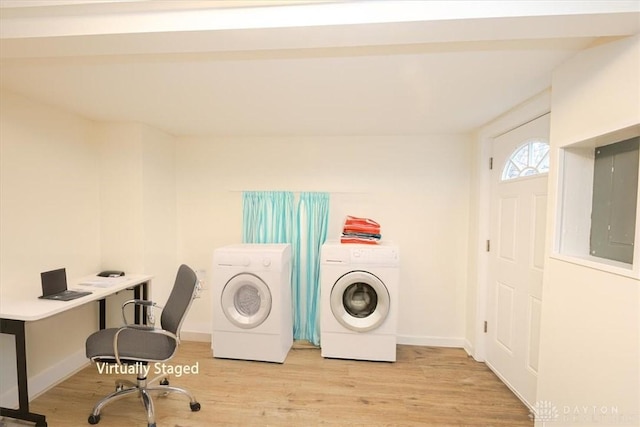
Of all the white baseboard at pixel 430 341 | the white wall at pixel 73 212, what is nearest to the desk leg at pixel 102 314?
the white wall at pixel 73 212

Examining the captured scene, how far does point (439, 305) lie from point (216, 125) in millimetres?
2855

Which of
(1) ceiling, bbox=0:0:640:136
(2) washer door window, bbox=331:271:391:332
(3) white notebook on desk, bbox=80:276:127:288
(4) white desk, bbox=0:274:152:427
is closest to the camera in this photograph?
(1) ceiling, bbox=0:0:640:136

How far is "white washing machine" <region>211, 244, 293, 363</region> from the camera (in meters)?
2.53

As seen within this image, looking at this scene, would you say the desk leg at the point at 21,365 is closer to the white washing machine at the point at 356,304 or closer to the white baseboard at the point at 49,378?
the white baseboard at the point at 49,378

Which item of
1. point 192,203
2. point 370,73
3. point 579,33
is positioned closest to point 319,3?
point 370,73

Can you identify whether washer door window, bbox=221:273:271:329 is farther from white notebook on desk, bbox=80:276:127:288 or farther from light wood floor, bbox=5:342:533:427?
white notebook on desk, bbox=80:276:127:288

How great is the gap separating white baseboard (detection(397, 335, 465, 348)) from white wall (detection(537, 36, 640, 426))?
135 cm

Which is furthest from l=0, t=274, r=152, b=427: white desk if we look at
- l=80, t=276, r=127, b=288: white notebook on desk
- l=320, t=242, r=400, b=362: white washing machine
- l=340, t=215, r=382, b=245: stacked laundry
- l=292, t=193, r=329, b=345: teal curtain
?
l=340, t=215, r=382, b=245: stacked laundry

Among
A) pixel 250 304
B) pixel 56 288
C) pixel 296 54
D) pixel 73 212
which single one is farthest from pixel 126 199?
pixel 296 54

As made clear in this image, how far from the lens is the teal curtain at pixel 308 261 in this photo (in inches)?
117

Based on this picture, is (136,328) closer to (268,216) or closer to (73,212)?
(73,212)

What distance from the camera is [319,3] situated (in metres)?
1.12

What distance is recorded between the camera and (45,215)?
7.14 ft

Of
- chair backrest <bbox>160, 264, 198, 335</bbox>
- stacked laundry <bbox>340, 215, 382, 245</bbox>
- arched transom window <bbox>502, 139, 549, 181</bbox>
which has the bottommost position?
chair backrest <bbox>160, 264, 198, 335</bbox>
